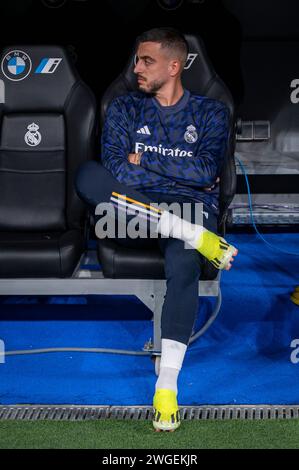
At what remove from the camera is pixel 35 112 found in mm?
3391

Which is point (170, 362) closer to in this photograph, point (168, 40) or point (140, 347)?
point (140, 347)

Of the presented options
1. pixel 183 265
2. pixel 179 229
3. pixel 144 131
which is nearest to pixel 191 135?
pixel 144 131

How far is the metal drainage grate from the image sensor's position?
260cm

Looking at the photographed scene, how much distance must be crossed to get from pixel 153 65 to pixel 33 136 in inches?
23.4

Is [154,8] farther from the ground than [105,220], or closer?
farther from the ground

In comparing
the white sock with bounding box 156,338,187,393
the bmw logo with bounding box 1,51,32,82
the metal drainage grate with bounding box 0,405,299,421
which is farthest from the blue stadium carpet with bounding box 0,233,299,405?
the bmw logo with bounding box 1,51,32,82

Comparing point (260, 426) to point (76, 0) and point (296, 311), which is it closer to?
point (296, 311)

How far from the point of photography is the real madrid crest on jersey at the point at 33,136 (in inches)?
133

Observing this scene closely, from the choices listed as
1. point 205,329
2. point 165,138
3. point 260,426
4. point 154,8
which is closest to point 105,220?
point 165,138

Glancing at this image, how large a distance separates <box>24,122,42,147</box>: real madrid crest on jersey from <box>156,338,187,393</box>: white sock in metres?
1.15

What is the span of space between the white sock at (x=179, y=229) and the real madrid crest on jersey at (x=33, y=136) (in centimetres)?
84

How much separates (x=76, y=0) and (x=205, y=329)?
208 cm

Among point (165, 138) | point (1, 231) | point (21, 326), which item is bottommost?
point (21, 326)

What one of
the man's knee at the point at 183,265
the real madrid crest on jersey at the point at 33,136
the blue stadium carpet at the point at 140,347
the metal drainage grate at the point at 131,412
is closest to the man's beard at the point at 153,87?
the real madrid crest on jersey at the point at 33,136
